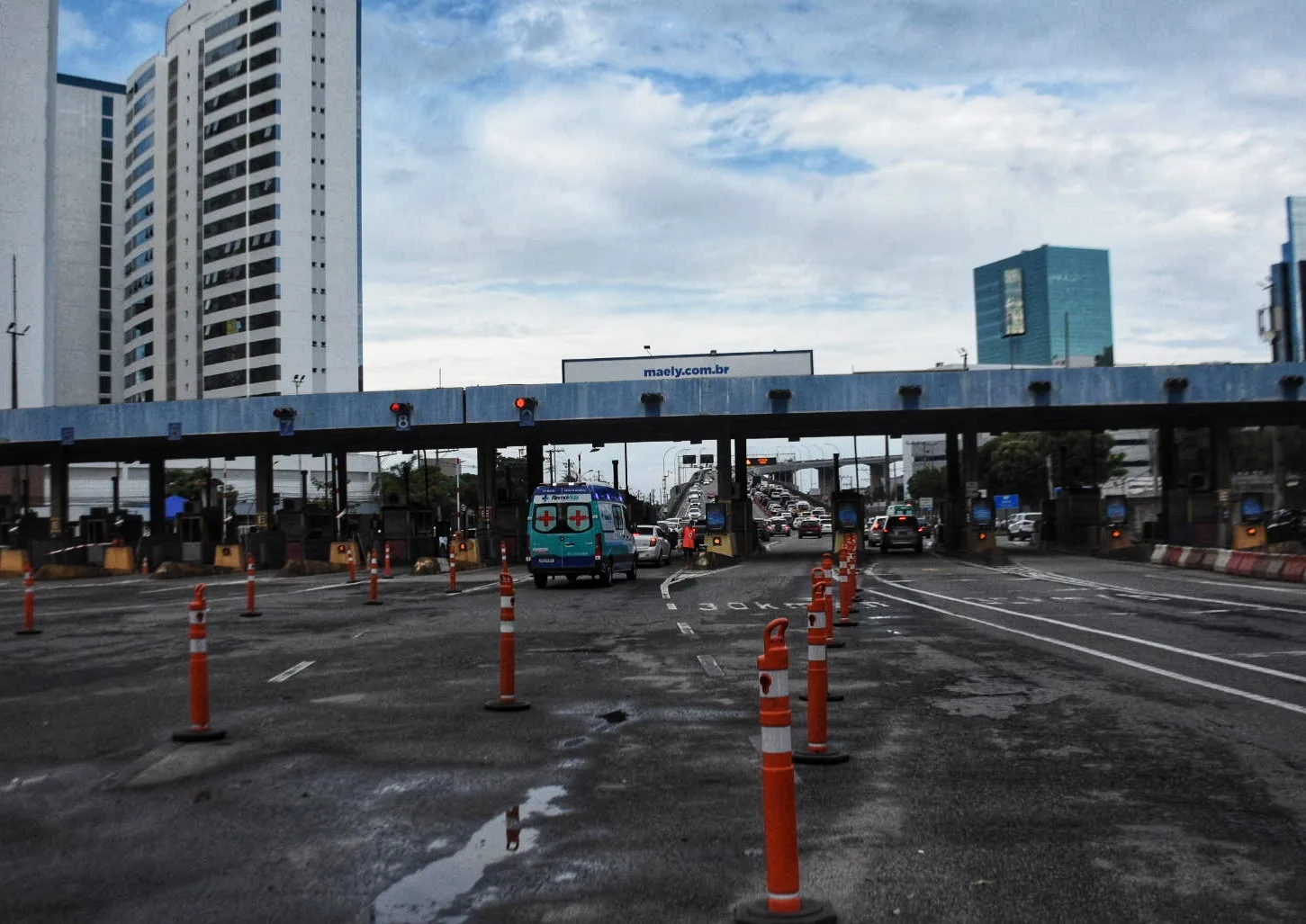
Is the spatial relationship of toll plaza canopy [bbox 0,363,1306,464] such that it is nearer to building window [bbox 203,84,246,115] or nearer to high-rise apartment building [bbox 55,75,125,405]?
building window [bbox 203,84,246,115]

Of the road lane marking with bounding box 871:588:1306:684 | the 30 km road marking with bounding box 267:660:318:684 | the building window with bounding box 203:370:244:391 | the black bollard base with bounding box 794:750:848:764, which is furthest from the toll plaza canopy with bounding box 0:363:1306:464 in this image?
the building window with bounding box 203:370:244:391

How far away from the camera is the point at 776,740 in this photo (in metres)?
4.81

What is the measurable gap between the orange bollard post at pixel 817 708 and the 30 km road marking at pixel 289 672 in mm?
6552

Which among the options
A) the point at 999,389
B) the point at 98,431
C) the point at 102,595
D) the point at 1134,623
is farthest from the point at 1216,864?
the point at 98,431

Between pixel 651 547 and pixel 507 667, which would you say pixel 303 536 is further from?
pixel 507 667

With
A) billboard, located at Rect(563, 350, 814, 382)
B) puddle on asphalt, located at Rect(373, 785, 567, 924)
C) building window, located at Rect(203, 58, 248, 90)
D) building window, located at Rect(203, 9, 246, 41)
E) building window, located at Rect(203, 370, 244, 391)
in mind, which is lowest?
puddle on asphalt, located at Rect(373, 785, 567, 924)

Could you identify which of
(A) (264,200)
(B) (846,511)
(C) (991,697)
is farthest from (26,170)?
(C) (991,697)

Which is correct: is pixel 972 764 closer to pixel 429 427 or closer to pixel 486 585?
pixel 486 585

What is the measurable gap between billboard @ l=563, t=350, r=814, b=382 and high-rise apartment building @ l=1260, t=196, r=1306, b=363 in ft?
67.7

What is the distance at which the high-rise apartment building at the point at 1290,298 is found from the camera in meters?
62.1

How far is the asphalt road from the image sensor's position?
5.43 meters

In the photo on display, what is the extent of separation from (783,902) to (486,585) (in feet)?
88.5

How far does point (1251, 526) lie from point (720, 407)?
63.0 feet

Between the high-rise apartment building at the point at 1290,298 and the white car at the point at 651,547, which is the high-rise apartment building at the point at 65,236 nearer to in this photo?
the white car at the point at 651,547
